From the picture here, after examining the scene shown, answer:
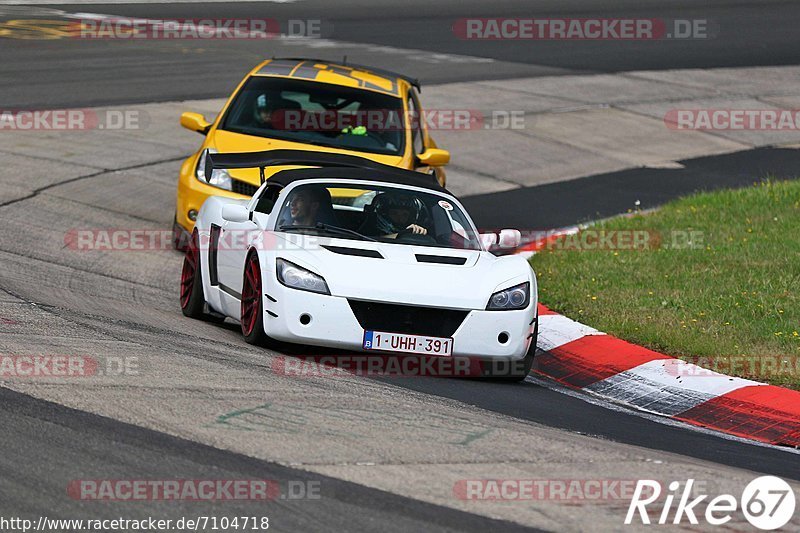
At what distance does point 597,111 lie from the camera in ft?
76.1

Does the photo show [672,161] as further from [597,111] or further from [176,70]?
[176,70]

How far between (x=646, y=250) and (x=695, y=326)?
2.95m

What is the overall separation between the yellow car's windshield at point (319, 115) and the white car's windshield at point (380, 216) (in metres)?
3.29

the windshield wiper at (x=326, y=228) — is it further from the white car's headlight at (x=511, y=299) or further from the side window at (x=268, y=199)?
the white car's headlight at (x=511, y=299)

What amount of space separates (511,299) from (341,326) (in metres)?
1.18

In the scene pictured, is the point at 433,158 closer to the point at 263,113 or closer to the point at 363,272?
the point at 263,113

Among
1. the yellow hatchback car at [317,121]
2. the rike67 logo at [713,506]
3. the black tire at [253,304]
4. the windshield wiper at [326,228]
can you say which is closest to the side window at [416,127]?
the yellow hatchback car at [317,121]

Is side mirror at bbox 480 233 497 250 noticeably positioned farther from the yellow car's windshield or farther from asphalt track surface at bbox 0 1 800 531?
the yellow car's windshield

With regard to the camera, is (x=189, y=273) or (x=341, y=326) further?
(x=189, y=273)

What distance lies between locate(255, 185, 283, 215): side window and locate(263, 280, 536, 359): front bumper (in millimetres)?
1547

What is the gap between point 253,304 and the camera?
964cm

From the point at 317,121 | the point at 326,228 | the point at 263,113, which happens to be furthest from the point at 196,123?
the point at 326,228


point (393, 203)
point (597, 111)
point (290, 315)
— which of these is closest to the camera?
point (290, 315)

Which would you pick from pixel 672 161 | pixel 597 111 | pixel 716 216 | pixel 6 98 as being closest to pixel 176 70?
pixel 6 98
